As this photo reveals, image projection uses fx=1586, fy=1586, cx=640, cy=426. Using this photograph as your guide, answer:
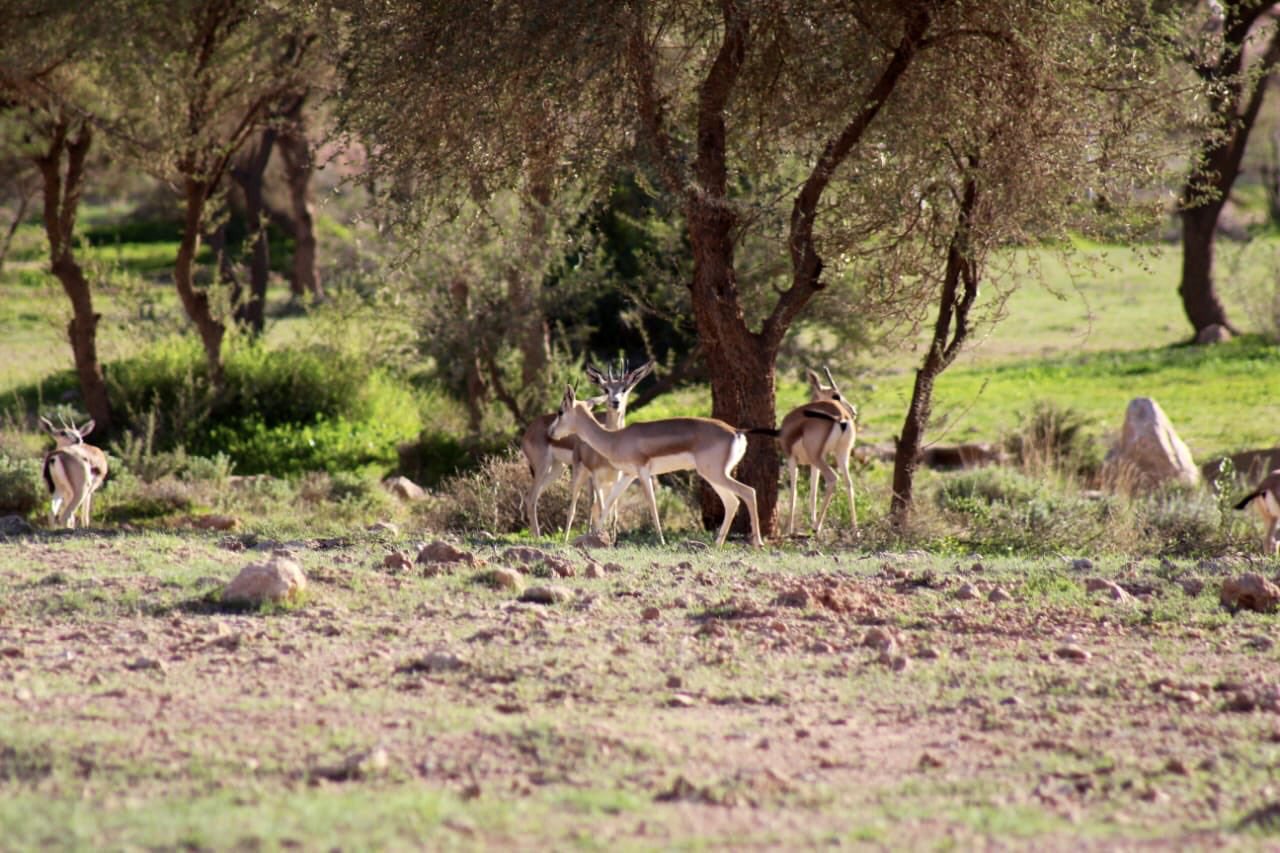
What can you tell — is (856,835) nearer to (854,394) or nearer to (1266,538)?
(1266,538)

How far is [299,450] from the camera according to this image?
19.3 metres


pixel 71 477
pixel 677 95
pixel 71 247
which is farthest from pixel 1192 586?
pixel 71 247

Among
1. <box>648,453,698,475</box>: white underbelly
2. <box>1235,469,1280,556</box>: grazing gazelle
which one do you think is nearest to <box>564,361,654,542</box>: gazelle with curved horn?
<box>648,453,698,475</box>: white underbelly

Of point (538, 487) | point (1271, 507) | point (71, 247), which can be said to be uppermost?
point (71, 247)

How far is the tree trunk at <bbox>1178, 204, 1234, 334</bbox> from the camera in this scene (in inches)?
1087

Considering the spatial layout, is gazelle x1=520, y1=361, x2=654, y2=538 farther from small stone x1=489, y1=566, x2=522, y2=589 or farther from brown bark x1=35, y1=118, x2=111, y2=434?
brown bark x1=35, y1=118, x2=111, y2=434

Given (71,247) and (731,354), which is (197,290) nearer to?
(71,247)

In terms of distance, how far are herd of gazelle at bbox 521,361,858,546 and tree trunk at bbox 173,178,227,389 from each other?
6.89 m

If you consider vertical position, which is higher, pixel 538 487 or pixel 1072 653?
pixel 538 487

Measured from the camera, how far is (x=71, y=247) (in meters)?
18.8

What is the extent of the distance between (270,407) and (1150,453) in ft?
35.2

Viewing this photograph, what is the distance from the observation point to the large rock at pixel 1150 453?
57.3ft

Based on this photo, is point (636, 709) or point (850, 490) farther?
point (850, 490)

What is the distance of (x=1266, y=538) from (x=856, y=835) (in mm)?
8586
